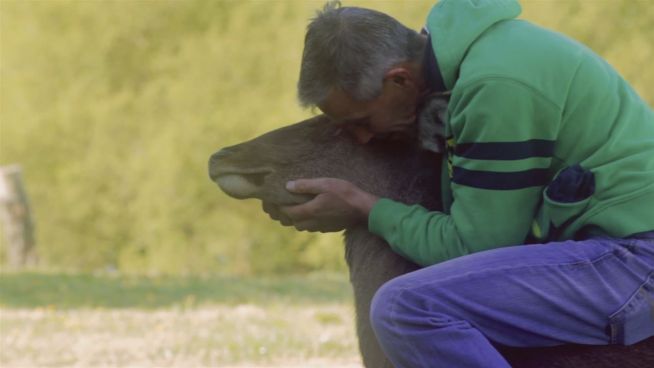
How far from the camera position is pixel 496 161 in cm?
365

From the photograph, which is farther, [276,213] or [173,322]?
[173,322]

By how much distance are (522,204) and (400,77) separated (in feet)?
2.12

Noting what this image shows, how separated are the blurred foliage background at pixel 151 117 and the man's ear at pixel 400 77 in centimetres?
1495

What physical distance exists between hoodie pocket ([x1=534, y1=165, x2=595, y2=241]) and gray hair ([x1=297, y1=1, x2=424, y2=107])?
705 mm

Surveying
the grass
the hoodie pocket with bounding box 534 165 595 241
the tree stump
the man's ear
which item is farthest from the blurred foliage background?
the hoodie pocket with bounding box 534 165 595 241

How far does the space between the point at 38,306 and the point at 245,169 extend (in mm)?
8165

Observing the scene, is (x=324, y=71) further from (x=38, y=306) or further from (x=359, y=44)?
(x=38, y=306)

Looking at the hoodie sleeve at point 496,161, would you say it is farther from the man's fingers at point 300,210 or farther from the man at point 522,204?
the man's fingers at point 300,210

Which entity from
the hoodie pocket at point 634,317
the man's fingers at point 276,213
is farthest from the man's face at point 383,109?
the hoodie pocket at point 634,317

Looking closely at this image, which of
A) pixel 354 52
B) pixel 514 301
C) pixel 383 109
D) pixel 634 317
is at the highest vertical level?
pixel 354 52

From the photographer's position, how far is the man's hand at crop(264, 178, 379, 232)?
4.22 meters

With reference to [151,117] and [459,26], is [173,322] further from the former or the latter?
[151,117]

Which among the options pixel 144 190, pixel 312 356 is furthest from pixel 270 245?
pixel 312 356

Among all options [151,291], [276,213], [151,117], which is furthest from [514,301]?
[151,117]
